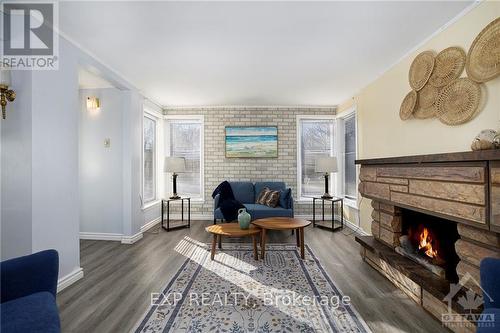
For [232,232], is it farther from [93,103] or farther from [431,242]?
[93,103]

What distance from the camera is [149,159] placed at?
4984mm

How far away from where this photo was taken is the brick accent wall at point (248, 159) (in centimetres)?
529

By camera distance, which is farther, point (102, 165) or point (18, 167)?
point (102, 165)

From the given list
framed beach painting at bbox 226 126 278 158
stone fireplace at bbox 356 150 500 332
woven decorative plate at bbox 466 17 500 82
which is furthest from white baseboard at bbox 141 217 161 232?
woven decorative plate at bbox 466 17 500 82

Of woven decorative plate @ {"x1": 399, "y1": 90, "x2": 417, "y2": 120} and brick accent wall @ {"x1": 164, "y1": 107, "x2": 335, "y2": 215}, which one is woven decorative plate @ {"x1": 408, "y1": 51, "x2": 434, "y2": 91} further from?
brick accent wall @ {"x1": 164, "y1": 107, "x2": 335, "y2": 215}

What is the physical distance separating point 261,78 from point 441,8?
7.14ft

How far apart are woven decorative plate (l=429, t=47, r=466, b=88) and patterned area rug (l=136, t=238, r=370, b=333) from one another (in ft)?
7.60

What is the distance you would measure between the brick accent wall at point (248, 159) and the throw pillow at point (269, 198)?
0.71m

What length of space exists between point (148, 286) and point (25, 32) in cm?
267

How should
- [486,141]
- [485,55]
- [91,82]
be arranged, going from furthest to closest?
[91,82] → [485,55] → [486,141]

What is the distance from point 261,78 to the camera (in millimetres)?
3654

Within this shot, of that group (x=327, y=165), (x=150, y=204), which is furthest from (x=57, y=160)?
(x=327, y=165)

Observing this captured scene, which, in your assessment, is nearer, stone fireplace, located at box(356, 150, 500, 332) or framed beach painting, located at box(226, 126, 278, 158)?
stone fireplace, located at box(356, 150, 500, 332)

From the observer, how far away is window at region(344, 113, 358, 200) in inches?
186
